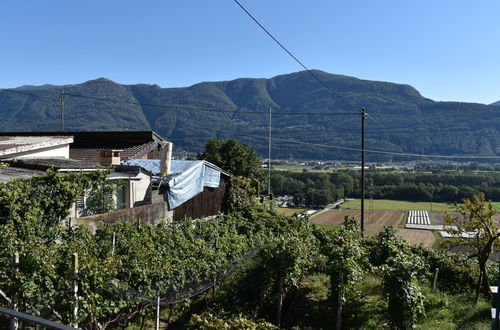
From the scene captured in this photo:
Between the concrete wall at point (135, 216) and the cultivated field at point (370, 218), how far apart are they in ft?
102

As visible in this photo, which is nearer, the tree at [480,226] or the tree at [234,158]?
the tree at [480,226]

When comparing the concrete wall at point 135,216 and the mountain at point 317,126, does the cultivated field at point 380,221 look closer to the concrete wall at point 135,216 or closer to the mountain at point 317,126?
the concrete wall at point 135,216

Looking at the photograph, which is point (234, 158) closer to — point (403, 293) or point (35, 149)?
point (35, 149)

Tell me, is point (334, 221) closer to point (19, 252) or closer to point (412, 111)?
point (19, 252)

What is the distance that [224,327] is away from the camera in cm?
489

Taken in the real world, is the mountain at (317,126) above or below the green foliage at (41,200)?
above

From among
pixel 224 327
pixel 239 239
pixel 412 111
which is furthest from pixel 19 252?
pixel 412 111

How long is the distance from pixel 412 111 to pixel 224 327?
619 ft

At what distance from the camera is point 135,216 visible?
11391 millimetres

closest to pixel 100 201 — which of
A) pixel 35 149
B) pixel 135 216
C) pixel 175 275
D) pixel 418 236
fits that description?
pixel 135 216

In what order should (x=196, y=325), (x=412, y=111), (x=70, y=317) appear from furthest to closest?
(x=412, y=111) < (x=70, y=317) < (x=196, y=325)

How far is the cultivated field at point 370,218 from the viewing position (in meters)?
43.3

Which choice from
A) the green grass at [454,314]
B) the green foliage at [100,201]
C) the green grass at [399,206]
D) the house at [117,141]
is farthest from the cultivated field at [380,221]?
the green foliage at [100,201]

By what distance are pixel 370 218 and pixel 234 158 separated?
30.1 metres
